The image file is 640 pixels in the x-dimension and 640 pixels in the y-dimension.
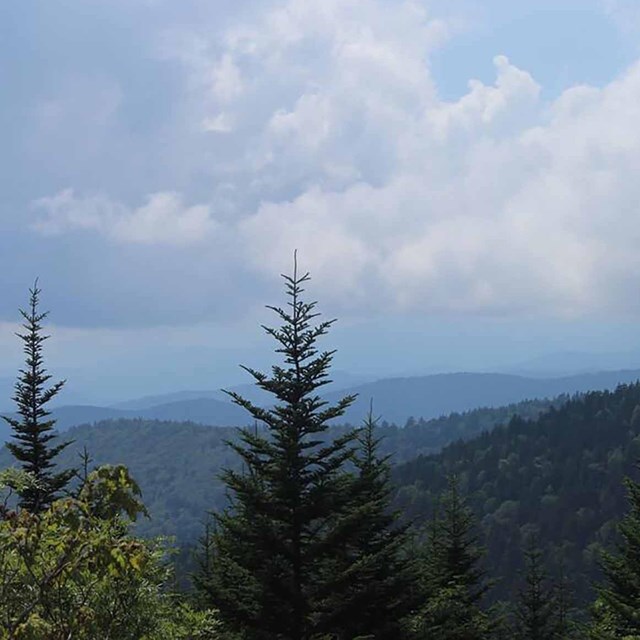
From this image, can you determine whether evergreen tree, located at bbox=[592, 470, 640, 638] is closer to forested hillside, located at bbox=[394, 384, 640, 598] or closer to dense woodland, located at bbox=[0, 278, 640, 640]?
dense woodland, located at bbox=[0, 278, 640, 640]

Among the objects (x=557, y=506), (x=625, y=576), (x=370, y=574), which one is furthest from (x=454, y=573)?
(x=557, y=506)

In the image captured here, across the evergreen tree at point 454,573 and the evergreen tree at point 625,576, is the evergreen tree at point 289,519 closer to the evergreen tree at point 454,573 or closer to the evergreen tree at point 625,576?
the evergreen tree at point 454,573

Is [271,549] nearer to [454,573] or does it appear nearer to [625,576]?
[625,576]

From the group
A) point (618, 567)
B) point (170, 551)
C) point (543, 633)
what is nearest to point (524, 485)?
point (543, 633)

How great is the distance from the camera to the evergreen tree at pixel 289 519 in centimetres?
1714

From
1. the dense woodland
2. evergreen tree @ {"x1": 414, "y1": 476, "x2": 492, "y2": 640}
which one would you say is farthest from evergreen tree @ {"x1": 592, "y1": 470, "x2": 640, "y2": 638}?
evergreen tree @ {"x1": 414, "y1": 476, "x2": 492, "y2": 640}

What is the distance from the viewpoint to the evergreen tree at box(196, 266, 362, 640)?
17.1 metres

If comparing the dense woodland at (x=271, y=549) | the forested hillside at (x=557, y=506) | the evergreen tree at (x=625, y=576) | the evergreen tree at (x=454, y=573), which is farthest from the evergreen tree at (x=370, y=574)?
the forested hillside at (x=557, y=506)

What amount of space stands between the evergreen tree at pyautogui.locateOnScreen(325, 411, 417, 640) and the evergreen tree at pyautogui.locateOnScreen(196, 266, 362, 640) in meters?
0.28

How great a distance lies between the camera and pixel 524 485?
192500mm

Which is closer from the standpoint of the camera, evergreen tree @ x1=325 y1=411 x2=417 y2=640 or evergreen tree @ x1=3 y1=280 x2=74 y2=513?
evergreen tree @ x1=325 y1=411 x2=417 y2=640

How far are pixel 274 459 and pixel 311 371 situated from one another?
2292 millimetres

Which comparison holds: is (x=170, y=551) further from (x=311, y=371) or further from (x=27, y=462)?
(x=27, y=462)

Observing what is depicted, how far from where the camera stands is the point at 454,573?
1227 inches
